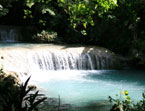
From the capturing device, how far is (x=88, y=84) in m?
11.2

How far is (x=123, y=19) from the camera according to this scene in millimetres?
17438

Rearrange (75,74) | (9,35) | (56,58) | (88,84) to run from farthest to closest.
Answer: (9,35) → (56,58) → (75,74) → (88,84)

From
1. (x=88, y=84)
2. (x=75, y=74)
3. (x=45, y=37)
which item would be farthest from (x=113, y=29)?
(x=88, y=84)

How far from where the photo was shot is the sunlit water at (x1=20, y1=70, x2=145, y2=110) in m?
9.21

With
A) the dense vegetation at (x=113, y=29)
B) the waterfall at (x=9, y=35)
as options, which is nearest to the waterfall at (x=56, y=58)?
the dense vegetation at (x=113, y=29)

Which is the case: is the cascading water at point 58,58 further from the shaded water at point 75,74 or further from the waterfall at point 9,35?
the waterfall at point 9,35

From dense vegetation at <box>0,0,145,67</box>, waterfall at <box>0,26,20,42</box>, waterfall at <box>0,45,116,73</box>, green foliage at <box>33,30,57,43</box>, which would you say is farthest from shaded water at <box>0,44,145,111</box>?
waterfall at <box>0,26,20,42</box>

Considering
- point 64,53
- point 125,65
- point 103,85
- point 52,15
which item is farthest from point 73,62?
point 52,15

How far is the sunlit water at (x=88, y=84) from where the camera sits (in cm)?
921

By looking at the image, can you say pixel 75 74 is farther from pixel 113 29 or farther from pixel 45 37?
pixel 45 37

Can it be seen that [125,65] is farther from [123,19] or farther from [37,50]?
[37,50]

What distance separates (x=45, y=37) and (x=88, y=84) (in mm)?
8674

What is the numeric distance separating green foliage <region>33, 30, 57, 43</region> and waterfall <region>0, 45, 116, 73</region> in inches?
142

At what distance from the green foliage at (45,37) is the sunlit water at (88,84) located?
17.6 ft
